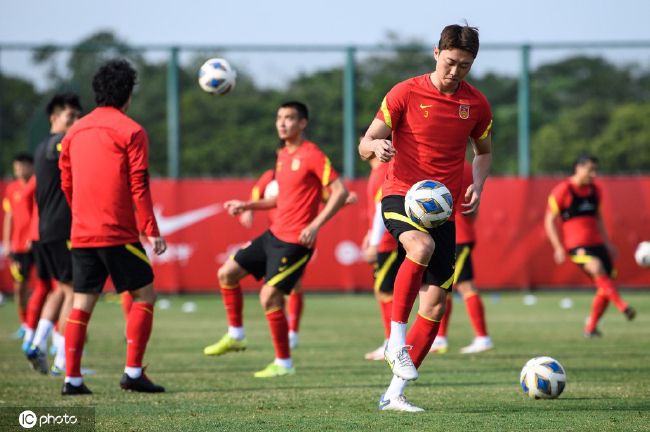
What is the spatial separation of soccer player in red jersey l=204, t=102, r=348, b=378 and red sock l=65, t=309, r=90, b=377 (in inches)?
63.2

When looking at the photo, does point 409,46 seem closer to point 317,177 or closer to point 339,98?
point 339,98

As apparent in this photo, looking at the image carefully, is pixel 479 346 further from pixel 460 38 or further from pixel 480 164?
pixel 460 38

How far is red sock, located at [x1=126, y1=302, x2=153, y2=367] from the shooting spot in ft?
25.9

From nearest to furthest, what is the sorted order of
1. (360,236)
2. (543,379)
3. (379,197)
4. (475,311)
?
(543,379) < (379,197) < (475,311) < (360,236)

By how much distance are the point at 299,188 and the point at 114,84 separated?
1.97 meters

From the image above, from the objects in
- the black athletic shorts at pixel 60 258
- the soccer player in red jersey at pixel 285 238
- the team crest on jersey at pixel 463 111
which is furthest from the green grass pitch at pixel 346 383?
the team crest on jersey at pixel 463 111

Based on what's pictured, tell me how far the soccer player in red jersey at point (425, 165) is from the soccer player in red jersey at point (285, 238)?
2.04 meters

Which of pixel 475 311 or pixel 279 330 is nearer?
pixel 279 330

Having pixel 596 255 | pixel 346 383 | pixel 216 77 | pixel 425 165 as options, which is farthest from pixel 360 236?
pixel 425 165

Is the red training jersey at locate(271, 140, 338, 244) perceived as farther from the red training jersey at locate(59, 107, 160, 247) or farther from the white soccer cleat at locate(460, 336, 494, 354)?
the white soccer cleat at locate(460, 336, 494, 354)

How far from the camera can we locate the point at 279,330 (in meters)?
9.06

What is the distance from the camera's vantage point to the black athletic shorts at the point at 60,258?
9.48 m

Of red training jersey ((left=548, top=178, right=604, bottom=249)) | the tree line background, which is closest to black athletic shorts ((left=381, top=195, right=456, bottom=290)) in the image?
red training jersey ((left=548, top=178, right=604, bottom=249))

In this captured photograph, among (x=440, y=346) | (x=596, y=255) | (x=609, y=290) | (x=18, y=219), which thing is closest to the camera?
(x=440, y=346)
